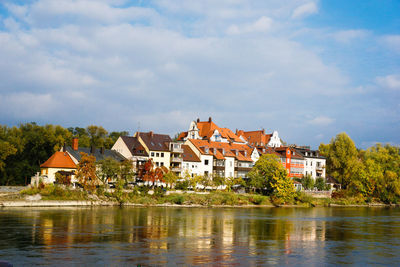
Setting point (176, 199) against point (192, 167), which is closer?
point (176, 199)

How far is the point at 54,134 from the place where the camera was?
291 ft

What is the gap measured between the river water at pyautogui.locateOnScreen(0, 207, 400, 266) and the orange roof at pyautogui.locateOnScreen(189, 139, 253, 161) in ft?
143

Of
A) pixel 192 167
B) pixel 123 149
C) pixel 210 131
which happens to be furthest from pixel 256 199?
pixel 210 131

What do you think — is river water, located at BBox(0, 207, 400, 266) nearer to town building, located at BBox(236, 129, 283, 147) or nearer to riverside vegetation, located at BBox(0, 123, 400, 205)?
riverside vegetation, located at BBox(0, 123, 400, 205)

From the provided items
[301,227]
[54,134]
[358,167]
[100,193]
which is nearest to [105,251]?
[301,227]

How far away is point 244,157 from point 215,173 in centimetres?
1000

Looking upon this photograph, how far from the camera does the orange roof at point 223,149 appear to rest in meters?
97.1

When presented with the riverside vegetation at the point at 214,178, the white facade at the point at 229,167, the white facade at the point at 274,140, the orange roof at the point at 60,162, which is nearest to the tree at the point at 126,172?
the riverside vegetation at the point at 214,178

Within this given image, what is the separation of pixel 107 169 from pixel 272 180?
34415 mm

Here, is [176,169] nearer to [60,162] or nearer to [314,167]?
[60,162]

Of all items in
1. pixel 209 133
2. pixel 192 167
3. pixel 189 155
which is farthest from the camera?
pixel 209 133

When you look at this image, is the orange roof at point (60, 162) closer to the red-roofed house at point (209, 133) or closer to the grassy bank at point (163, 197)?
the grassy bank at point (163, 197)

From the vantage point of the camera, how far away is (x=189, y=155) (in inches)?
3720

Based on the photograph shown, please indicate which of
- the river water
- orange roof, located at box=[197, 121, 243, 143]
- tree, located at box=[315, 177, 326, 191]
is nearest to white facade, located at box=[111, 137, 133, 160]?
orange roof, located at box=[197, 121, 243, 143]
